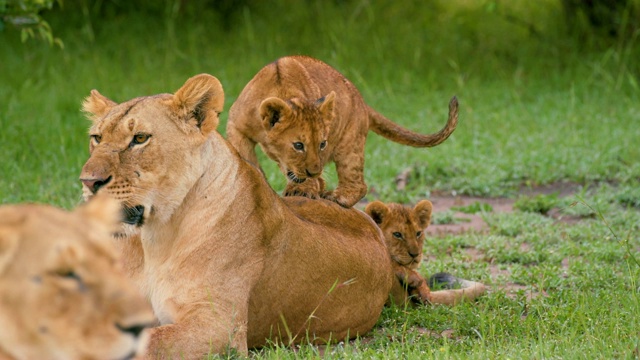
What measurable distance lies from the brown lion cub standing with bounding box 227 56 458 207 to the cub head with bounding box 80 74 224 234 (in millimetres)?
958

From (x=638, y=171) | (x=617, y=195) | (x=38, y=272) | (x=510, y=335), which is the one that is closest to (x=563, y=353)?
(x=510, y=335)

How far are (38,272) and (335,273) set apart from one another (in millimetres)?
2370

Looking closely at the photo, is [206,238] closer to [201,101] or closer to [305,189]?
[201,101]

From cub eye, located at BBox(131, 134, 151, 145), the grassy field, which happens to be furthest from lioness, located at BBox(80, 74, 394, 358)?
the grassy field

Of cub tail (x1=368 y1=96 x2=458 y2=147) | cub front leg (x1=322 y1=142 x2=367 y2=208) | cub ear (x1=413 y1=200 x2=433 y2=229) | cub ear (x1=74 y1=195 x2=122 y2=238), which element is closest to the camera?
cub ear (x1=74 y1=195 x2=122 y2=238)

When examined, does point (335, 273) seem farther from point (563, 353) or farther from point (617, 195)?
point (617, 195)

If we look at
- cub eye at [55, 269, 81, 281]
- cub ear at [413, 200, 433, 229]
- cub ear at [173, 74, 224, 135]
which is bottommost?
cub ear at [413, 200, 433, 229]

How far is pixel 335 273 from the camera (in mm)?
4305

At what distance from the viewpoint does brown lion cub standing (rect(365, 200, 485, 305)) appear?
4.87m

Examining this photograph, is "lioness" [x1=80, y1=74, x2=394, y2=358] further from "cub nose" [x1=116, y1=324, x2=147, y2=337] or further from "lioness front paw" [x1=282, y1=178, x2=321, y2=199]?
"cub nose" [x1=116, y1=324, x2=147, y2=337]

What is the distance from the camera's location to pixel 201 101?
12.7ft

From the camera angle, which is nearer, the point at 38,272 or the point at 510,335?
the point at 38,272

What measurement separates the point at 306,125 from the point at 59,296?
305 centimetres

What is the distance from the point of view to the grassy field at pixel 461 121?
14.5 ft
